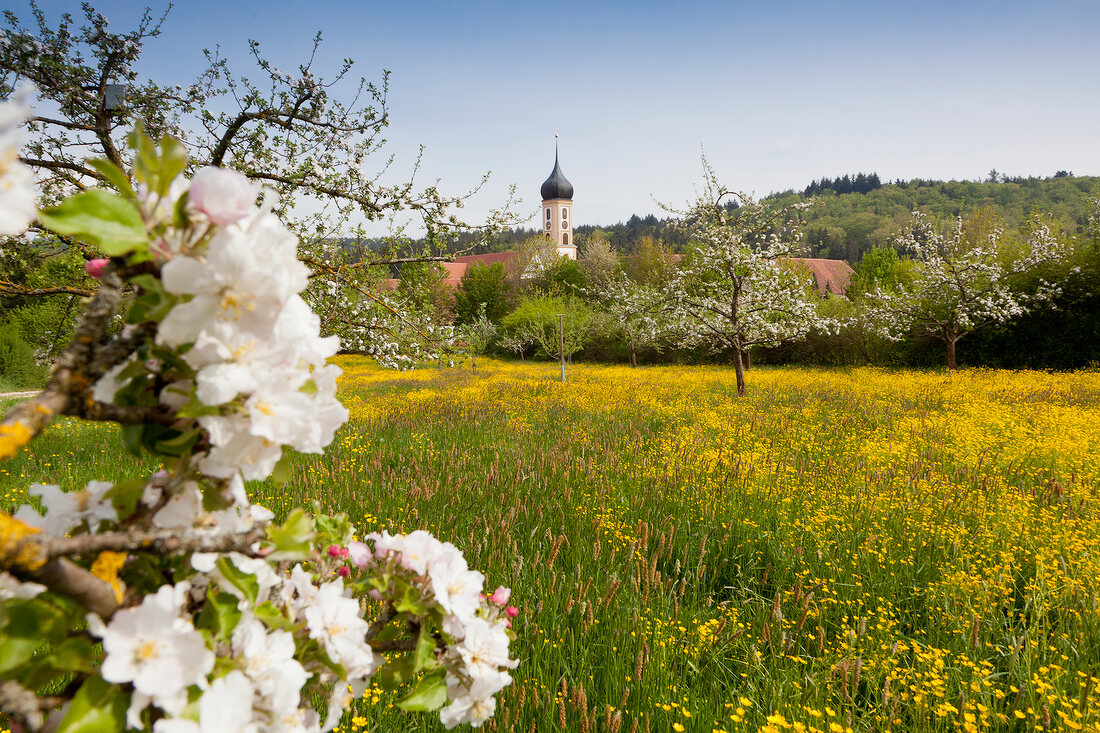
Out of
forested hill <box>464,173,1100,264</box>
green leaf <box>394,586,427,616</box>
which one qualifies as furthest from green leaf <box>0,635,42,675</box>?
forested hill <box>464,173,1100,264</box>

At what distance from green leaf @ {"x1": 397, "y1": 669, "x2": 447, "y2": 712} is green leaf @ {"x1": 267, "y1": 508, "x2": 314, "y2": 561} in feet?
1.28

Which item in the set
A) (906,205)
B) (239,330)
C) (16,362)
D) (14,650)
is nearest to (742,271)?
(239,330)

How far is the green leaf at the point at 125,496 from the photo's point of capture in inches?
30.2

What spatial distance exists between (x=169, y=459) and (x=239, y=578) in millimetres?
208

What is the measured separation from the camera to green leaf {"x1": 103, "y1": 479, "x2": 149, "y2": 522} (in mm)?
766

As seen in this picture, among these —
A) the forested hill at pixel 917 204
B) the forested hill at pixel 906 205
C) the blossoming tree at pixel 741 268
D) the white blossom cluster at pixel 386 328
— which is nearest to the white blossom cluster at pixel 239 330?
the white blossom cluster at pixel 386 328

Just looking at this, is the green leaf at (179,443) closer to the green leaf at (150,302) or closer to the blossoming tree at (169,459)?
the blossoming tree at (169,459)

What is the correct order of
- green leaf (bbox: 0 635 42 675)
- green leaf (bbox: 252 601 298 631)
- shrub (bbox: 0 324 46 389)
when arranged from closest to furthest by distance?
green leaf (bbox: 0 635 42 675) → green leaf (bbox: 252 601 298 631) → shrub (bbox: 0 324 46 389)

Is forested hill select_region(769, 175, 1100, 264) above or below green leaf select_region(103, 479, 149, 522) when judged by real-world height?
above

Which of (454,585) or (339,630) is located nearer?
(339,630)

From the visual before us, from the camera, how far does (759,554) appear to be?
377 cm

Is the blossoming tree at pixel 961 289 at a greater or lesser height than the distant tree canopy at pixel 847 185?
lesser

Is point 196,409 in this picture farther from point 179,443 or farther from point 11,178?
point 11,178

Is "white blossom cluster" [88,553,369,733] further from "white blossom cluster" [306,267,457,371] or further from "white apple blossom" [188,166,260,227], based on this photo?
"white blossom cluster" [306,267,457,371]
